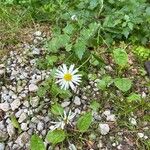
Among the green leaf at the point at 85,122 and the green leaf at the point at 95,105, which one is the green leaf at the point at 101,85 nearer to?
the green leaf at the point at 95,105

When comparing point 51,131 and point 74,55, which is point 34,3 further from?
point 51,131

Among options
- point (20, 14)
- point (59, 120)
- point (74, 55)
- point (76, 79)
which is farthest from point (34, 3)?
point (59, 120)

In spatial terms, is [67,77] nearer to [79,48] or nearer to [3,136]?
[79,48]

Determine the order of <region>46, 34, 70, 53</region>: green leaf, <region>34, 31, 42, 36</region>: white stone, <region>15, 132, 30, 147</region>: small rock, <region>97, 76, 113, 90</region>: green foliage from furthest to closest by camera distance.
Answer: <region>34, 31, 42, 36</region>: white stone, <region>46, 34, 70, 53</region>: green leaf, <region>97, 76, 113, 90</region>: green foliage, <region>15, 132, 30, 147</region>: small rock

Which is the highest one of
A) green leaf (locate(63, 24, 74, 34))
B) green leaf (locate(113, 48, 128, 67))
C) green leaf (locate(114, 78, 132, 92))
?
green leaf (locate(63, 24, 74, 34))

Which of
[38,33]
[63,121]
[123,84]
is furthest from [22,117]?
[38,33]

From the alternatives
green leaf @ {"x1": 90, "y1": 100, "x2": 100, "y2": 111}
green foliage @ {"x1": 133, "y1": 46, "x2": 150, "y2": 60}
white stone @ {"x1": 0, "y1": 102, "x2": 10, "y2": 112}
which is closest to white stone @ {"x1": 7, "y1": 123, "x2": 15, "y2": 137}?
white stone @ {"x1": 0, "y1": 102, "x2": 10, "y2": 112}

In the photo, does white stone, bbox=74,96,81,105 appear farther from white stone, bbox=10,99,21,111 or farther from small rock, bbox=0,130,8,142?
small rock, bbox=0,130,8,142

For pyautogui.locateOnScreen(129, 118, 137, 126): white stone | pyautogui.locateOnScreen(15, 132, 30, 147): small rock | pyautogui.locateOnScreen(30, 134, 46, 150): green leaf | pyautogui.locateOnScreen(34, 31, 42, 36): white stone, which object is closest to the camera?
pyautogui.locateOnScreen(30, 134, 46, 150): green leaf
